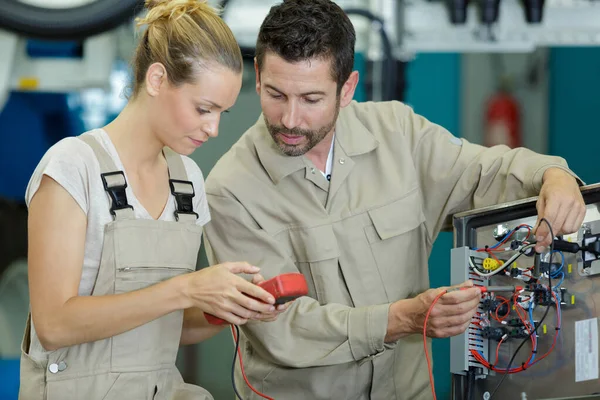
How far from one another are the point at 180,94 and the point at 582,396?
0.89 m

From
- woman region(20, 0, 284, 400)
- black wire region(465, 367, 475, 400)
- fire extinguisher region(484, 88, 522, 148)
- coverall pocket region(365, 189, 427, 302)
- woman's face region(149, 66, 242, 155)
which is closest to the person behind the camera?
woman region(20, 0, 284, 400)

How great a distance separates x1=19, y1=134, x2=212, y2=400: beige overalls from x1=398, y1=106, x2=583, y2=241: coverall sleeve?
0.67m

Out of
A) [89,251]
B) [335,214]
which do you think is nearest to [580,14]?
[335,214]

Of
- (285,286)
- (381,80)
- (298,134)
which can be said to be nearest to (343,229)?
(298,134)

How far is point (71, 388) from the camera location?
1.32 metres

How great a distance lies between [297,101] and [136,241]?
1.62ft

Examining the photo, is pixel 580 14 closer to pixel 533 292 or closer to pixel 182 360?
pixel 533 292

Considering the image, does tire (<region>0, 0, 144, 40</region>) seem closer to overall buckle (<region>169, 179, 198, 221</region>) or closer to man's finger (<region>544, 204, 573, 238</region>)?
overall buckle (<region>169, 179, 198, 221</region>)

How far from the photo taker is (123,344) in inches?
53.9

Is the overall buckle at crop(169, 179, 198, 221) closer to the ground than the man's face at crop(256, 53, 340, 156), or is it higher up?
closer to the ground

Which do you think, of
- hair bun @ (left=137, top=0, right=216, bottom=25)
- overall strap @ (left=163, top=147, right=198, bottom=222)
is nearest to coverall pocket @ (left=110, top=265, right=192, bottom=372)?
overall strap @ (left=163, top=147, right=198, bottom=222)

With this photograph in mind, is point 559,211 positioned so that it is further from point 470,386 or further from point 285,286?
point 285,286

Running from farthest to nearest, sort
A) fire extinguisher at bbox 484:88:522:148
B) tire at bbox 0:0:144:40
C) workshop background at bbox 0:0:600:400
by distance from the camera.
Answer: fire extinguisher at bbox 484:88:522:148 < workshop background at bbox 0:0:600:400 < tire at bbox 0:0:144:40

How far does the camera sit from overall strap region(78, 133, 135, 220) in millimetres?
1357
